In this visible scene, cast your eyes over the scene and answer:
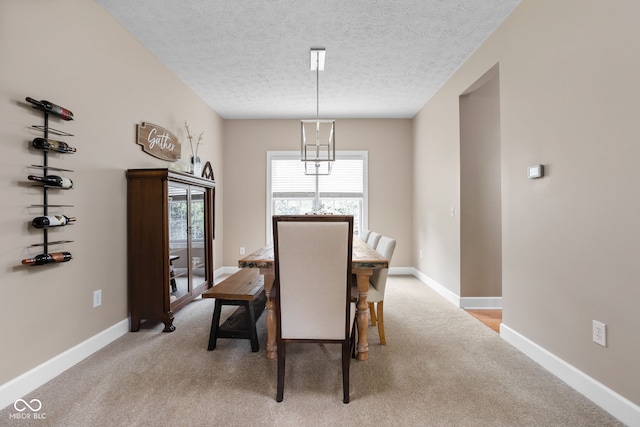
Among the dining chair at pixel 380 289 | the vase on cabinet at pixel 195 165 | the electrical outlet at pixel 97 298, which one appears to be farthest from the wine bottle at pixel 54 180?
the dining chair at pixel 380 289

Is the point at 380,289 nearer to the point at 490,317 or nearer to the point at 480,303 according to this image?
the point at 490,317

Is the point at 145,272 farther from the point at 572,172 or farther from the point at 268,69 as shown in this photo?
the point at 572,172

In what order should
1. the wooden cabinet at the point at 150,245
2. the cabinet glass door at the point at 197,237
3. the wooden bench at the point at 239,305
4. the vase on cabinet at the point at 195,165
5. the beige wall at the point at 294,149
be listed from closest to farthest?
the wooden bench at the point at 239,305 < the wooden cabinet at the point at 150,245 < the cabinet glass door at the point at 197,237 < the vase on cabinet at the point at 195,165 < the beige wall at the point at 294,149

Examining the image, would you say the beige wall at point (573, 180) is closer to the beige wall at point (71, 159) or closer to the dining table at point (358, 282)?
the dining table at point (358, 282)

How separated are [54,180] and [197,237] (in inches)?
62.6

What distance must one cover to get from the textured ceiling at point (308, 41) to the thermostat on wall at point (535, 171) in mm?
1306

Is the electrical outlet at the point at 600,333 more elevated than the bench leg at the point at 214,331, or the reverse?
the electrical outlet at the point at 600,333

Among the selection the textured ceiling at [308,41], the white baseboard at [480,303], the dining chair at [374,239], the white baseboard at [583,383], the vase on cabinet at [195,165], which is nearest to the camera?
the white baseboard at [583,383]

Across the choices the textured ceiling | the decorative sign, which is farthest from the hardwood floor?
the decorative sign

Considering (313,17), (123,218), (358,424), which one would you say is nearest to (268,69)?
(313,17)

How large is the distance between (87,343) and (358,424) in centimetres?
200

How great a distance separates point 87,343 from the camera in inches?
86.2

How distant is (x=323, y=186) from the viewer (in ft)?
17.1

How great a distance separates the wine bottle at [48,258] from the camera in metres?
1.73
